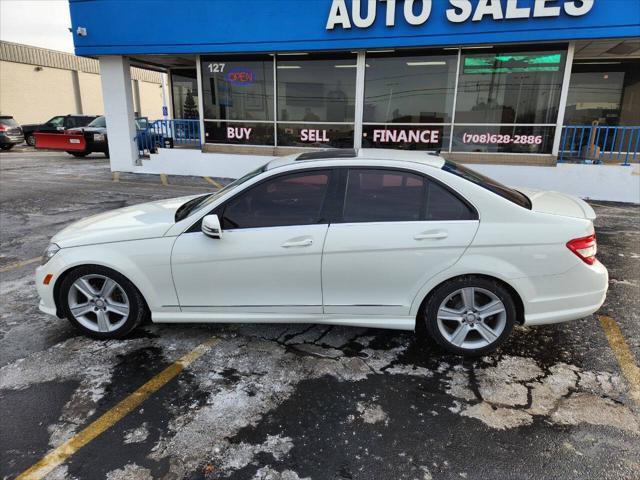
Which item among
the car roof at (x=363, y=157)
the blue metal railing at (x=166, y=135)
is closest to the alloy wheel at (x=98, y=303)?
the car roof at (x=363, y=157)

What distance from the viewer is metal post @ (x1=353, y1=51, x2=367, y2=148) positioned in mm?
11023

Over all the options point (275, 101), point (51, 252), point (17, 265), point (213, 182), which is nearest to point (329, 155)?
point (51, 252)

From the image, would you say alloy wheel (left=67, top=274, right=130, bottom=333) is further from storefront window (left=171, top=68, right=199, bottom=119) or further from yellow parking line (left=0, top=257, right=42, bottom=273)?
storefront window (left=171, top=68, right=199, bottom=119)

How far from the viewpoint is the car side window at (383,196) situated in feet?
11.0

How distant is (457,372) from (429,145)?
8871 mm

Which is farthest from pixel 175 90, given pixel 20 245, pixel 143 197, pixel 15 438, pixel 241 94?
pixel 15 438

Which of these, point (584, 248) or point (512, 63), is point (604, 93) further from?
point (584, 248)

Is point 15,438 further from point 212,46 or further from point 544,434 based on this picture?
point 212,46

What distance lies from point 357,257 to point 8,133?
81.6 ft

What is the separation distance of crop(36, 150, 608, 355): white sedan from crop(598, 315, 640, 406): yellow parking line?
0.48 m

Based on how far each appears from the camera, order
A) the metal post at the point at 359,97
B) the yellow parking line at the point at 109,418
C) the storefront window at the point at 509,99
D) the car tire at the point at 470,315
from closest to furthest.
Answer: the yellow parking line at the point at 109,418, the car tire at the point at 470,315, the storefront window at the point at 509,99, the metal post at the point at 359,97

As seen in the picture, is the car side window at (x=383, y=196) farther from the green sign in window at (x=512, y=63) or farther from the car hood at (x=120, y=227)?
the green sign in window at (x=512, y=63)

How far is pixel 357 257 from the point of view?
3.29 m

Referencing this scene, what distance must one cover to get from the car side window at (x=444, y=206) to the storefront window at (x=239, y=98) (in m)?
9.65
